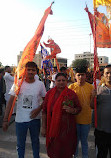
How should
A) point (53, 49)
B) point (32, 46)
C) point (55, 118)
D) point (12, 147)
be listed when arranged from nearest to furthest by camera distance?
point (55, 118)
point (32, 46)
point (12, 147)
point (53, 49)

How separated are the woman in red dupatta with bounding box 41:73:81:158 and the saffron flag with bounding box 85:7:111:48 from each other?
0.87 metres

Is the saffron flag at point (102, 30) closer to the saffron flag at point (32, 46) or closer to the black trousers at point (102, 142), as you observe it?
the saffron flag at point (32, 46)

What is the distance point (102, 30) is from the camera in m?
2.46

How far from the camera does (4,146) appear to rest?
136 inches

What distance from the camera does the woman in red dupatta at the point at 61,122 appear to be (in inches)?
85.7

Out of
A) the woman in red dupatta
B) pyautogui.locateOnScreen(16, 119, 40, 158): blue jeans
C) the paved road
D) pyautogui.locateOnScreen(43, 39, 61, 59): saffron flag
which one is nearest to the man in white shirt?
pyautogui.locateOnScreen(16, 119, 40, 158): blue jeans

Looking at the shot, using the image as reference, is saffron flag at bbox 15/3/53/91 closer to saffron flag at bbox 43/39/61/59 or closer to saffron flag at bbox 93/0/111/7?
saffron flag at bbox 93/0/111/7

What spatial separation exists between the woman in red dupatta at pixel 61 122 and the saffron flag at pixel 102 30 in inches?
34.4

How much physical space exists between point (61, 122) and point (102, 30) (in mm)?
1517

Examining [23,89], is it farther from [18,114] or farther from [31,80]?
[18,114]

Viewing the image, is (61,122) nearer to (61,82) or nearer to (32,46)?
(61,82)

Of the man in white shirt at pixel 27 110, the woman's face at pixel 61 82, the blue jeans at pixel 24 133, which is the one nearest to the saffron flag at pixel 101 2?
the woman's face at pixel 61 82

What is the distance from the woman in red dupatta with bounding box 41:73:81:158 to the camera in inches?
85.7

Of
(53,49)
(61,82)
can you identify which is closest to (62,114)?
(61,82)
